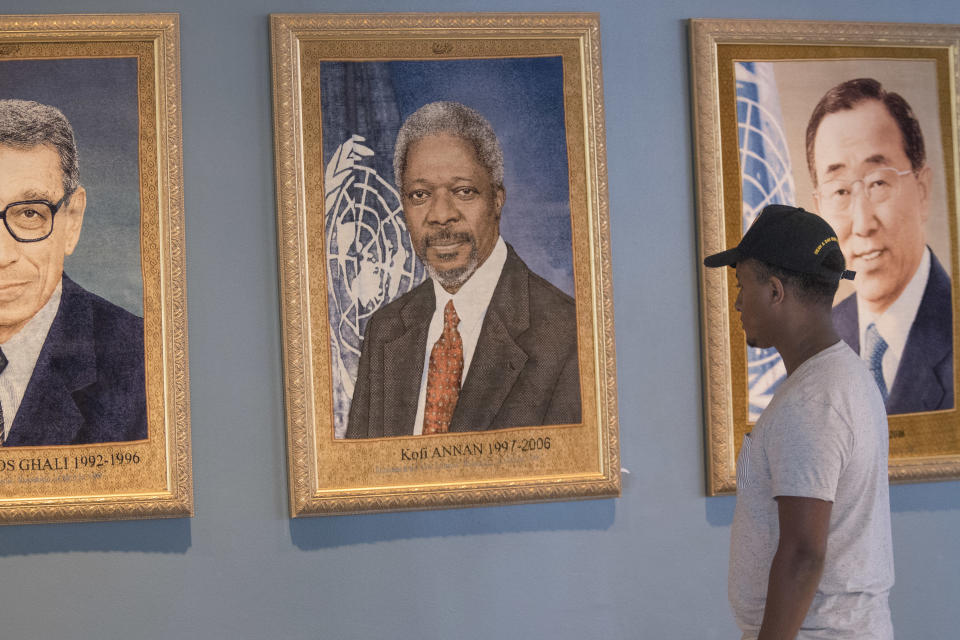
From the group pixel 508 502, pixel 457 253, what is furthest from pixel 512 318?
pixel 508 502

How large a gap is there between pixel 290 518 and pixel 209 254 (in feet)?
2.37

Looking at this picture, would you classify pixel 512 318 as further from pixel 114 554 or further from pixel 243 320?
pixel 114 554

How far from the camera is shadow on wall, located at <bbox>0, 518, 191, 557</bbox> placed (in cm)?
219

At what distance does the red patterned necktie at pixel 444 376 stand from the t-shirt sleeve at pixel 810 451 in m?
1.00

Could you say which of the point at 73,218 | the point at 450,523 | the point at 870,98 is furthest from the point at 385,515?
the point at 870,98

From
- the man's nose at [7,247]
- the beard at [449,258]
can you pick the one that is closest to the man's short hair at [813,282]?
the beard at [449,258]

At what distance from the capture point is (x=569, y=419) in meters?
2.32

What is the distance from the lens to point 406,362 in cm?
229

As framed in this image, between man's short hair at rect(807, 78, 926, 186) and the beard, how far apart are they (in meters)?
Answer: 0.98

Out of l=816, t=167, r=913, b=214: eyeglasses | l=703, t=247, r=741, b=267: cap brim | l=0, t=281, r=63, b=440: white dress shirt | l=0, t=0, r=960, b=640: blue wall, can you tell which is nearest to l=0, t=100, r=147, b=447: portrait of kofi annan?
l=0, t=281, r=63, b=440: white dress shirt

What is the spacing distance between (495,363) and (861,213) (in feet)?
3.69

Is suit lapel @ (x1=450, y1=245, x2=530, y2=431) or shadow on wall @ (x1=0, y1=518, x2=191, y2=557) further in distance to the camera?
suit lapel @ (x1=450, y1=245, x2=530, y2=431)

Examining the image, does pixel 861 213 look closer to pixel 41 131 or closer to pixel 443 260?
pixel 443 260

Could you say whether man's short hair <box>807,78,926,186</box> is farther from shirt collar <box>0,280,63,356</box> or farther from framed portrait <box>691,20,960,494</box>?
shirt collar <box>0,280,63,356</box>
